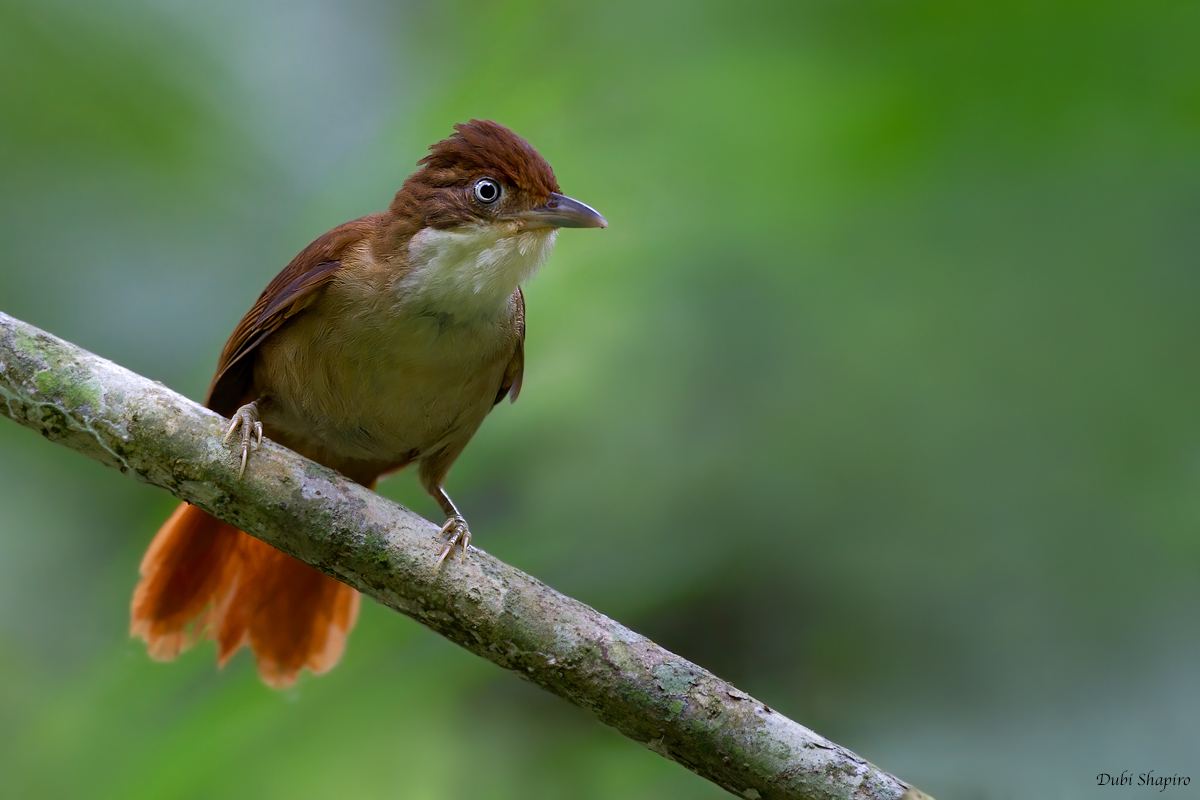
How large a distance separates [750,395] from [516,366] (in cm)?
112

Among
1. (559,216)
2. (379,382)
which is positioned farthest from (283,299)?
(559,216)

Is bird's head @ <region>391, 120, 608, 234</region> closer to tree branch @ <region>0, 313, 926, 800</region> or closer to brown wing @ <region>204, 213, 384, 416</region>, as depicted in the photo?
brown wing @ <region>204, 213, 384, 416</region>

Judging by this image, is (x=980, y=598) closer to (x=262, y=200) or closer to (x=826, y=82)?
(x=826, y=82)

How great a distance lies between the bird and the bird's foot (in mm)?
11

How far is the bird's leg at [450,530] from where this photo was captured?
2.28m

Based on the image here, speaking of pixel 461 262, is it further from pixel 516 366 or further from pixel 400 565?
pixel 400 565

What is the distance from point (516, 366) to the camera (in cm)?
315

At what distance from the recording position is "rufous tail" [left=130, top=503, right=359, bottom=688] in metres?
3.16

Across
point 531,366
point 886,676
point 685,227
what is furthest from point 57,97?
point 886,676

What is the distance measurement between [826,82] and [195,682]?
359cm

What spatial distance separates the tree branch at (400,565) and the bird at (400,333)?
0.26 metres

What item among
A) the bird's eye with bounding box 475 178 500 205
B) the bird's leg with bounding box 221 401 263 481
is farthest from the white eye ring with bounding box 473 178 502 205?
the bird's leg with bounding box 221 401 263 481

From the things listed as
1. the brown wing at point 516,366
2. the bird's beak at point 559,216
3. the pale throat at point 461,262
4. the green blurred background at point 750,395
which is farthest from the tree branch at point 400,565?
the green blurred background at point 750,395

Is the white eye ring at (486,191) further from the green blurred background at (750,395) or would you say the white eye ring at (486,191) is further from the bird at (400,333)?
the green blurred background at (750,395)
